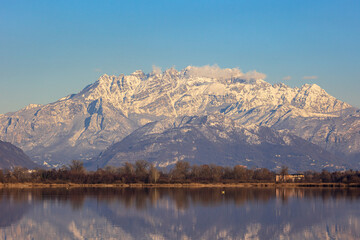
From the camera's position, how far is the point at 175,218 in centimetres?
11131

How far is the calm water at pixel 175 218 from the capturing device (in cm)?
9156

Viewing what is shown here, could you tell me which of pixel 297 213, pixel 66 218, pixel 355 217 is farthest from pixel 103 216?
pixel 355 217

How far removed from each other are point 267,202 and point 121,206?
38220 mm

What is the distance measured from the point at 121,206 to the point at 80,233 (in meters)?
38.5

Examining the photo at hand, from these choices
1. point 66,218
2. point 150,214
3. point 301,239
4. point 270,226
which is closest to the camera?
point 301,239

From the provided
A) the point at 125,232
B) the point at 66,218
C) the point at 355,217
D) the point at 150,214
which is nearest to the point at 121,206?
the point at 150,214

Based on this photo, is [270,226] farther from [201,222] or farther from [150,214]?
[150,214]

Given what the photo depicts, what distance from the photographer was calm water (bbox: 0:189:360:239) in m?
91.6

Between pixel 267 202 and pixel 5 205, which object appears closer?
pixel 5 205

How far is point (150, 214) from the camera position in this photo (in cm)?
11681

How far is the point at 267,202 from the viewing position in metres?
146

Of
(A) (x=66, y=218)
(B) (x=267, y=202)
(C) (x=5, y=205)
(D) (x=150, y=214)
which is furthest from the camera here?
(B) (x=267, y=202)

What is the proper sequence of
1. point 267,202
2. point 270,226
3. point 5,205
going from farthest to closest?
point 267,202 < point 5,205 < point 270,226

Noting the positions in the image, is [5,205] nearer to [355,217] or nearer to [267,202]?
[267,202]
